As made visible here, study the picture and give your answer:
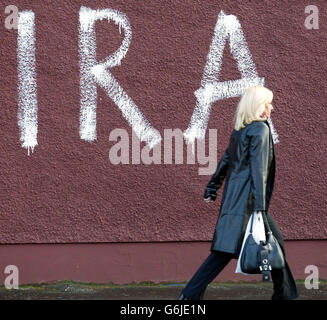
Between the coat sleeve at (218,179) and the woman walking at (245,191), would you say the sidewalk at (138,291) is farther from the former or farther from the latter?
the coat sleeve at (218,179)

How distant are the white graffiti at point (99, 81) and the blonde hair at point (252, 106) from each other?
1.56 metres

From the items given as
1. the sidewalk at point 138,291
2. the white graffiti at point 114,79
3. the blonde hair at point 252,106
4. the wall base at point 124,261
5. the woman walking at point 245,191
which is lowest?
the sidewalk at point 138,291

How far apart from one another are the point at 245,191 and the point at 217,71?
1.94m

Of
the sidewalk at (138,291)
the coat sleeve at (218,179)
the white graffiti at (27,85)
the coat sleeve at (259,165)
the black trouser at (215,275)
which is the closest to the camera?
the coat sleeve at (259,165)

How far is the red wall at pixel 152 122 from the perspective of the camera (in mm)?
6414

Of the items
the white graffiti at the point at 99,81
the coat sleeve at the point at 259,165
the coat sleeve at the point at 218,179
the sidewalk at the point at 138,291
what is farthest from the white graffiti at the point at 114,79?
the coat sleeve at the point at 259,165

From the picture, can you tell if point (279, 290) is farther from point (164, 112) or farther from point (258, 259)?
point (164, 112)

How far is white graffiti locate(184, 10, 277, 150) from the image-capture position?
648 centimetres

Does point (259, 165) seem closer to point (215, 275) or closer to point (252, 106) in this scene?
point (252, 106)

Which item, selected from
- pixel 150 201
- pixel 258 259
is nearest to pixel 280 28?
pixel 150 201

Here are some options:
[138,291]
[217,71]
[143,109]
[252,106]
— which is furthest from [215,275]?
[217,71]

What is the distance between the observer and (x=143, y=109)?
6473mm

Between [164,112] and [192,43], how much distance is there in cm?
73

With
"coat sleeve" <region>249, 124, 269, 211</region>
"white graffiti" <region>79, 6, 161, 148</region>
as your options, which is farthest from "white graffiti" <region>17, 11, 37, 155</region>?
"coat sleeve" <region>249, 124, 269, 211</region>
